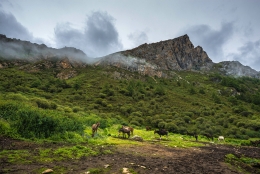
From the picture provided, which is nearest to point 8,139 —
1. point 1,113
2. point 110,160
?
point 1,113

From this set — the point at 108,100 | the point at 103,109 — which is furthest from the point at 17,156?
the point at 108,100

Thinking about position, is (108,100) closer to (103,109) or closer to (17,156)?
(103,109)

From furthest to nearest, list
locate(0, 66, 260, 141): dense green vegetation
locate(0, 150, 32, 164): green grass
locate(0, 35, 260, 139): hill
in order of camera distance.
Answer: locate(0, 35, 260, 139): hill < locate(0, 66, 260, 141): dense green vegetation < locate(0, 150, 32, 164): green grass

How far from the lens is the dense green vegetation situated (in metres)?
16.9

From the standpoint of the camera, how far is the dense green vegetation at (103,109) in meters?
16.9

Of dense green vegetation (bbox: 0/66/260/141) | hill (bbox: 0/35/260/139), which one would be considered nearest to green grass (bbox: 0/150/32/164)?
dense green vegetation (bbox: 0/66/260/141)

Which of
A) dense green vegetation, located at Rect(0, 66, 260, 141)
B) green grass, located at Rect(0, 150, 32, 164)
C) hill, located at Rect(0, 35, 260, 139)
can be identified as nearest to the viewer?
green grass, located at Rect(0, 150, 32, 164)

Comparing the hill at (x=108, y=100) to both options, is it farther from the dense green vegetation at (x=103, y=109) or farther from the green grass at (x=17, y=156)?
the green grass at (x=17, y=156)

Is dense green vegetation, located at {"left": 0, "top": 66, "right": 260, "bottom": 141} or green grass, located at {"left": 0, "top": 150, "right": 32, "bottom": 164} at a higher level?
dense green vegetation, located at {"left": 0, "top": 66, "right": 260, "bottom": 141}

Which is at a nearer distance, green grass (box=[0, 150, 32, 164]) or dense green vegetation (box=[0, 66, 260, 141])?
green grass (box=[0, 150, 32, 164])

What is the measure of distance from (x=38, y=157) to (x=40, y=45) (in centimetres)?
20468

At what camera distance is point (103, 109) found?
3253 inches

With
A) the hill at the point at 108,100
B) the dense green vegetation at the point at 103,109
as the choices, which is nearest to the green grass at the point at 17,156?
the dense green vegetation at the point at 103,109

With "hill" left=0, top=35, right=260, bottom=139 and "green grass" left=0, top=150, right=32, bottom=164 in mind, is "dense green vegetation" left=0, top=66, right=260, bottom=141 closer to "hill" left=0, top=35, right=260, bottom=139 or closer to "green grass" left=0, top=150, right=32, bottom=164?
"hill" left=0, top=35, right=260, bottom=139
